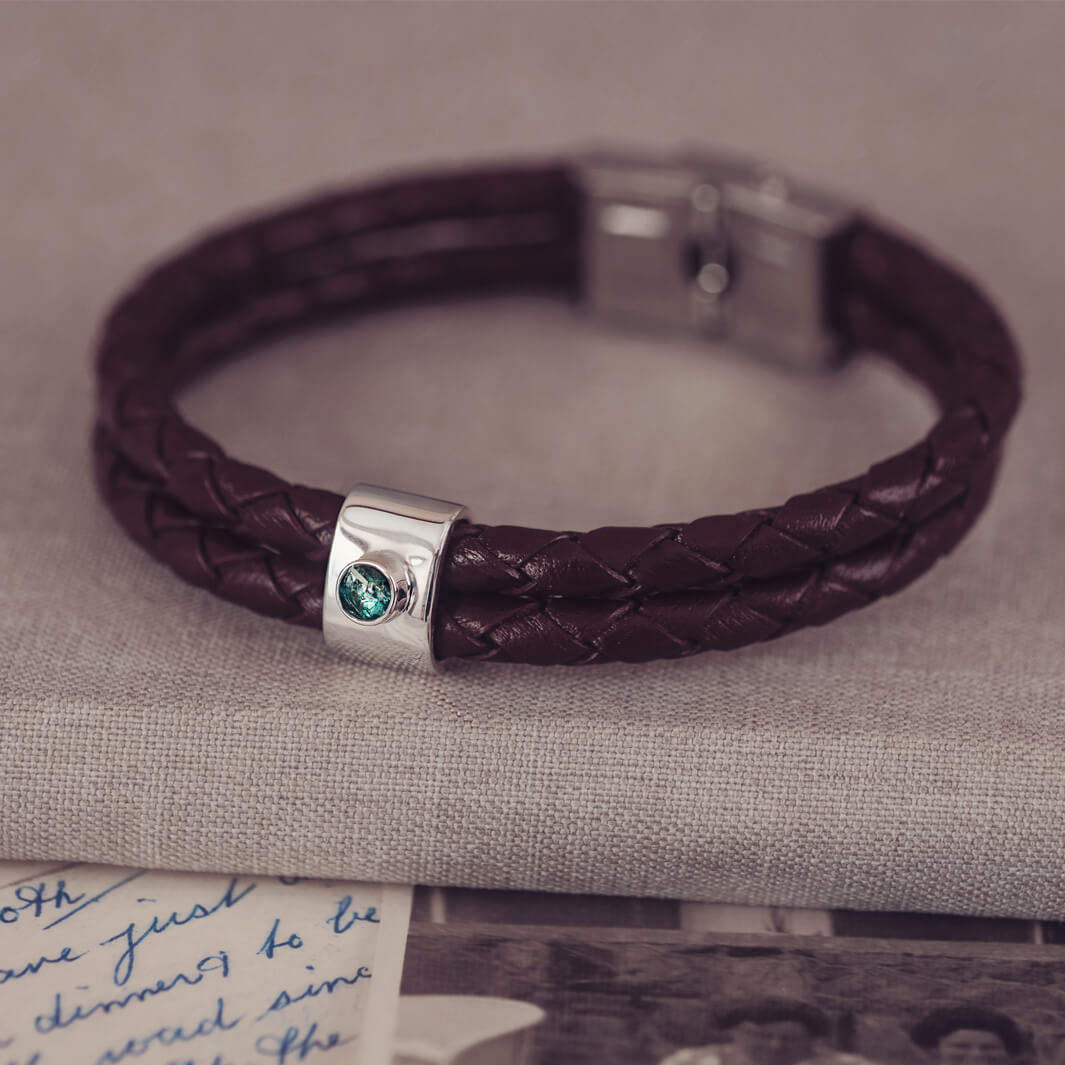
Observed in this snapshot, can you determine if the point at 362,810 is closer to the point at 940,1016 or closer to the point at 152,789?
the point at 152,789

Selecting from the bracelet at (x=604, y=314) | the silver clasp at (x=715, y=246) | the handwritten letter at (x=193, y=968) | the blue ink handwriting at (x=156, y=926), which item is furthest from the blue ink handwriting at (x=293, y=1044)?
the silver clasp at (x=715, y=246)

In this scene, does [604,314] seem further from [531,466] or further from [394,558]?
[394,558]

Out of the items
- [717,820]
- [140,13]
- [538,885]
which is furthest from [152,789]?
[140,13]

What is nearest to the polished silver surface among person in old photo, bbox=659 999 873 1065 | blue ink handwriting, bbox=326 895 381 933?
blue ink handwriting, bbox=326 895 381 933

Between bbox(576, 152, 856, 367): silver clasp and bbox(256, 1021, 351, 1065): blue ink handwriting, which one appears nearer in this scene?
bbox(256, 1021, 351, 1065): blue ink handwriting

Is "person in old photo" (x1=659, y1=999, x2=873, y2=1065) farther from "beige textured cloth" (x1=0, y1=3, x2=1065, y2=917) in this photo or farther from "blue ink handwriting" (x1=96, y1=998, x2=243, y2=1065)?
"blue ink handwriting" (x1=96, y1=998, x2=243, y2=1065)
